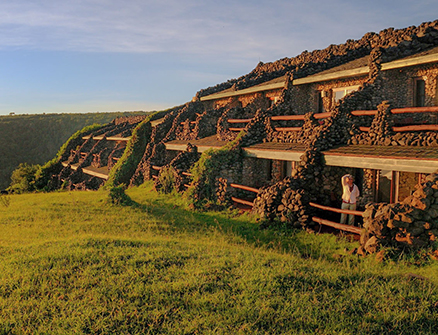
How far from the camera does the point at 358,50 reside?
65.3 feet

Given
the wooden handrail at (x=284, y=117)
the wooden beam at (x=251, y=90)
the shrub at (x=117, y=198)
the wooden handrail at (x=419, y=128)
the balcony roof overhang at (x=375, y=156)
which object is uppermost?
the wooden beam at (x=251, y=90)

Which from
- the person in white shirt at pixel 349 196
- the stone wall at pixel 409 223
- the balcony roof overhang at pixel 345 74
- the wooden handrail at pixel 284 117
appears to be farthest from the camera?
the wooden handrail at pixel 284 117

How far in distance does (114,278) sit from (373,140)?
1034 centimetres

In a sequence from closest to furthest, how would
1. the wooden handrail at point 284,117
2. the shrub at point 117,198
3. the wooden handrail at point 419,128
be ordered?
the wooden handrail at point 419,128
the wooden handrail at point 284,117
the shrub at point 117,198

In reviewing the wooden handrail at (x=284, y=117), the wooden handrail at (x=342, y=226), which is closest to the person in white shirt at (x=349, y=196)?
the wooden handrail at (x=342, y=226)

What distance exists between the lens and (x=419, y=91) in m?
14.8

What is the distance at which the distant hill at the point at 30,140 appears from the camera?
67562 millimetres

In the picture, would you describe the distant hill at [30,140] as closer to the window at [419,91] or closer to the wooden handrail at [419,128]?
the window at [419,91]

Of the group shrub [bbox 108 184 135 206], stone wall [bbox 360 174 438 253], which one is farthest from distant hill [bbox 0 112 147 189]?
stone wall [bbox 360 174 438 253]

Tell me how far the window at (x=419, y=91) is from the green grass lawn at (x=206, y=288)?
775cm

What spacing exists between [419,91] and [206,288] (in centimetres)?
1258

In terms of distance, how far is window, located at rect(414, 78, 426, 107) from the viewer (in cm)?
1468

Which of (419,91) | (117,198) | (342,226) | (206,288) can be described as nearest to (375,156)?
(342,226)

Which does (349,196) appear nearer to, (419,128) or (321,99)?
Result: (419,128)
